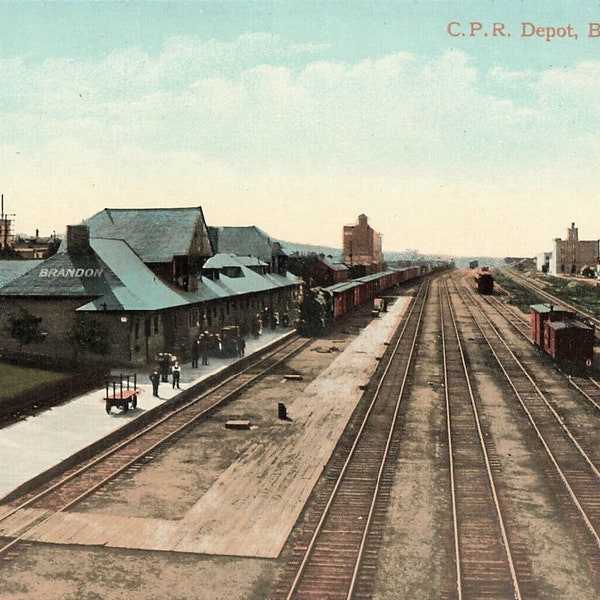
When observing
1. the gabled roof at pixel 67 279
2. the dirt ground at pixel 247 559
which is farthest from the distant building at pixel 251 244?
the dirt ground at pixel 247 559

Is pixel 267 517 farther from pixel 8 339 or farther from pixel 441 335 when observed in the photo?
pixel 441 335

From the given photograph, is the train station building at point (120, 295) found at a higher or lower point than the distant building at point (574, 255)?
→ lower

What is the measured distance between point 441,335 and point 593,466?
31.1 meters

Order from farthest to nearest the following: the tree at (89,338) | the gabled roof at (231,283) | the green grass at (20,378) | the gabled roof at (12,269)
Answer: the gabled roof at (231,283) < the gabled roof at (12,269) < the tree at (89,338) < the green grass at (20,378)

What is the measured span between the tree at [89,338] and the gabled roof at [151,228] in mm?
9075

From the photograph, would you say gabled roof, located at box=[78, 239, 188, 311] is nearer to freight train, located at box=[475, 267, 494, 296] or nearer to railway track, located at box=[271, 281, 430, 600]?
railway track, located at box=[271, 281, 430, 600]

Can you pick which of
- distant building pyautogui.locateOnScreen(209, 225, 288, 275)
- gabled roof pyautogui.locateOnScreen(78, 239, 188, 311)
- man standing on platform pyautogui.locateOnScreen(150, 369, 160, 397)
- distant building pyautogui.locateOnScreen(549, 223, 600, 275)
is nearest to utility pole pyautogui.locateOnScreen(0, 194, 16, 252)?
distant building pyautogui.locateOnScreen(209, 225, 288, 275)

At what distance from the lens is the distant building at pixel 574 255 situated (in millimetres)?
166875

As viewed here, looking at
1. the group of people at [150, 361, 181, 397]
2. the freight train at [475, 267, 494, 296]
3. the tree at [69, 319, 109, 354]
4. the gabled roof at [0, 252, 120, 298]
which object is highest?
the gabled roof at [0, 252, 120, 298]

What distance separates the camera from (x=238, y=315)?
4659 cm

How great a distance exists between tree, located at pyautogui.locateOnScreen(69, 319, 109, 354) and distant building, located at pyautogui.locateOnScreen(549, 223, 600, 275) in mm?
158031

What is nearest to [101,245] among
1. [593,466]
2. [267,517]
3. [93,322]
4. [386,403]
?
[93,322]

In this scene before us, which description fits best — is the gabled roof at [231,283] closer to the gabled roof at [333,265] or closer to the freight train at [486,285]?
the gabled roof at [333,265]

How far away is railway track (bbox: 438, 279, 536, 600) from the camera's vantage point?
452 inches
